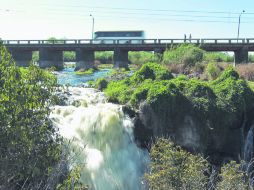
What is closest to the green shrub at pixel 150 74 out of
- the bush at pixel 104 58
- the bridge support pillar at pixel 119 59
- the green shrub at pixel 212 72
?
the green shrub at pixel 212 72

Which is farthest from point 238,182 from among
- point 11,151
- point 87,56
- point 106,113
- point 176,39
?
point 87,56

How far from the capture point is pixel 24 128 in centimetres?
878

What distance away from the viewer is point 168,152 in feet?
34.3

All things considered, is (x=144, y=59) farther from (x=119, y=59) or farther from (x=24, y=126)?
(x=24, y=126)

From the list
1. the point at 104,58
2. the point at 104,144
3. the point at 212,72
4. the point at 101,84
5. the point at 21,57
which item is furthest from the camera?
the point at 104,58

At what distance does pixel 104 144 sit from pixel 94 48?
4776 cm

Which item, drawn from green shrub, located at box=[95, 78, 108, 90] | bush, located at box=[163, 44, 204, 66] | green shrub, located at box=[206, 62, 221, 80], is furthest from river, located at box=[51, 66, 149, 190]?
bush, located at box=[163, 44, 204, 66]

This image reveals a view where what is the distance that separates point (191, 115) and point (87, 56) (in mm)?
48432

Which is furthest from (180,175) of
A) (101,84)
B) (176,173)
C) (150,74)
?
(101,84)

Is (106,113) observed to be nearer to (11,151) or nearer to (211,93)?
(211,93)

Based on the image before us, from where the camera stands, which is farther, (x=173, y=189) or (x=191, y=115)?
(x=191, y=115)

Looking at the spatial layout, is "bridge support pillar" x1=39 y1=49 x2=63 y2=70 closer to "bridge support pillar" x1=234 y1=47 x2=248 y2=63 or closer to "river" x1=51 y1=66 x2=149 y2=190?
"bridge support pillar" x1=234 y1=47 x2=248 y2=63

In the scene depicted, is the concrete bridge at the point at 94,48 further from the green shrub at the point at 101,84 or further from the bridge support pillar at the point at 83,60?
the green shrub at the point at 101,84

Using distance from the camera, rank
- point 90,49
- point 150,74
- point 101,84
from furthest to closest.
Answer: point 90,49
point 101,84
point 150,74
